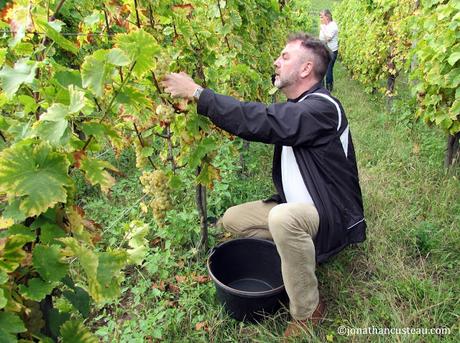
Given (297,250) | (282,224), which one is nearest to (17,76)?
(282,224)

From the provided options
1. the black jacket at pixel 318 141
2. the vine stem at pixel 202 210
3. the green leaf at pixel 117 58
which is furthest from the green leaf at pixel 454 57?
the green leaf at pixel 117 58

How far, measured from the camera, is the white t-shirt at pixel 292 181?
7.67ft

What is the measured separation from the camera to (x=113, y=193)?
3889 mm

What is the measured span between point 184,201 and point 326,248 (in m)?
1.54

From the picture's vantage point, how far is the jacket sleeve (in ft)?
6.47

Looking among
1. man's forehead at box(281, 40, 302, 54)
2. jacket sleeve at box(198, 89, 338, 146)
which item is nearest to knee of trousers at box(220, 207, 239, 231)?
jacket sleeve at box(198, 89, 338, 146)

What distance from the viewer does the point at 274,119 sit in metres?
2.06

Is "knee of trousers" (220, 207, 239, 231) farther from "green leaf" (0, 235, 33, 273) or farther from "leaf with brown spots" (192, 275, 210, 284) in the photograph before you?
"green leaf" (0, 235, 33, 273)

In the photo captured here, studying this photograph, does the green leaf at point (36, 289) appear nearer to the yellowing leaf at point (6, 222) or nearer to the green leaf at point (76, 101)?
the yellowing leaf at point (6, 222)

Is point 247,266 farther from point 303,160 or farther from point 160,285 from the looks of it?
point 303,160

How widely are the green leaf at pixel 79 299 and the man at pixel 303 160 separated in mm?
1008

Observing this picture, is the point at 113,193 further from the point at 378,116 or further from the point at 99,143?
the point at 378,116

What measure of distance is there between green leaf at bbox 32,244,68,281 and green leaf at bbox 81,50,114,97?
0.42 m

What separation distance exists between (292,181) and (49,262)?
1651 millimetres
